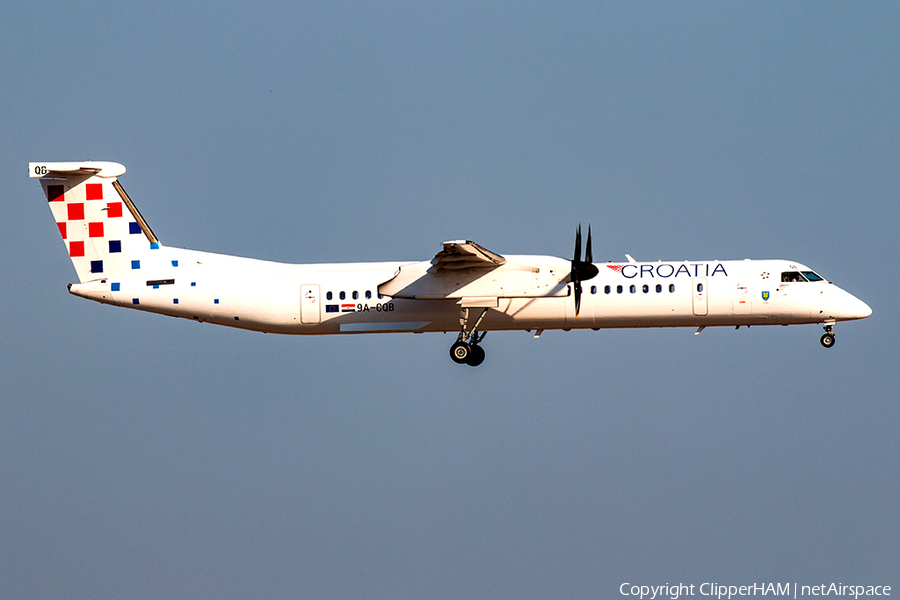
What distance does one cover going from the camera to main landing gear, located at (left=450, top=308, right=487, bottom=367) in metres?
32.8

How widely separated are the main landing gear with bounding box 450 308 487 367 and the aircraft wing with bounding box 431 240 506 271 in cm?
155

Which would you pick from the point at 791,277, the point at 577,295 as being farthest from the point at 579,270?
the point at 791,277

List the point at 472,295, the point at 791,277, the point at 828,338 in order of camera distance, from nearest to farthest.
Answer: the point at 472,295, the point at 791,277, the point at 828,338

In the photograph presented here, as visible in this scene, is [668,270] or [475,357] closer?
[668,270]

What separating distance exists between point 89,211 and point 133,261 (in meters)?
1.97

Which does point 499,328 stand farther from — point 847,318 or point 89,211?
point 89,211

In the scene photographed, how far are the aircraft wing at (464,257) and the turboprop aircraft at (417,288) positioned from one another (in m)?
0.05

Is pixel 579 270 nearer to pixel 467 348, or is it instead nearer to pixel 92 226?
pixel 467 348

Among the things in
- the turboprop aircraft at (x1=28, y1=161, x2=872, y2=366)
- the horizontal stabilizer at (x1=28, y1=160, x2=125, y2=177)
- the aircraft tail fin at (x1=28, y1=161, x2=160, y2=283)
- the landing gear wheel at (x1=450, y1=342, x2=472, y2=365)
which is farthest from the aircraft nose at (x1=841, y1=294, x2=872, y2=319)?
the horizontal stabilizer at (x1=28, y1=160, x2=125, y2=177)

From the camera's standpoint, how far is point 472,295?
31844 mm

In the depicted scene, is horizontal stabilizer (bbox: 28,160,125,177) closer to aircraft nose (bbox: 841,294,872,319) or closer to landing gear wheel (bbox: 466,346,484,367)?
landing gear wheel (bbox: 466,346,484,367)

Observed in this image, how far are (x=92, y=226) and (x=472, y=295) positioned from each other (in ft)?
36.8

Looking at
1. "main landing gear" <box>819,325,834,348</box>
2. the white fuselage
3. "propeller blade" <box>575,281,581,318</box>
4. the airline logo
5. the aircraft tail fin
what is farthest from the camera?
the aircraft tail fin

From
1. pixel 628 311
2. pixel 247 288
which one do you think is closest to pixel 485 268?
pixel 628 311
